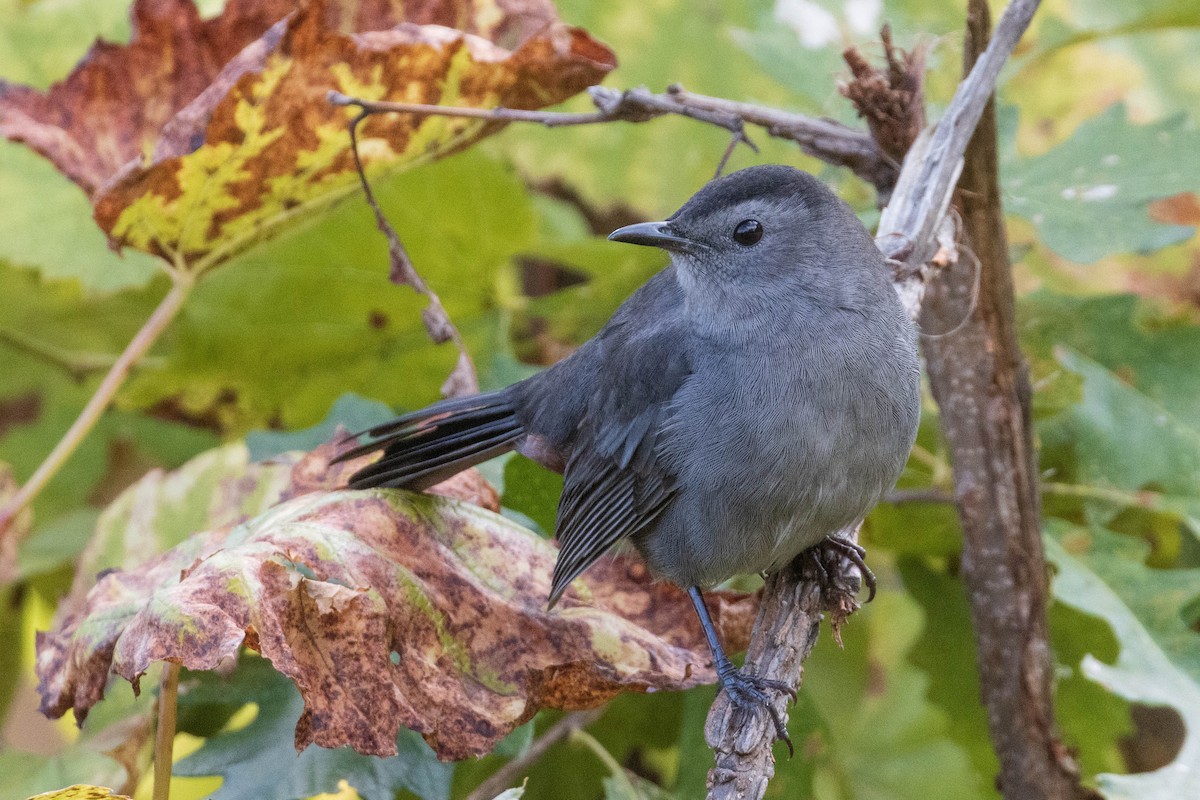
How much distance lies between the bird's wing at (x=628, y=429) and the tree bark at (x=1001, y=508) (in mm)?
552

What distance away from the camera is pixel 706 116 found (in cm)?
229

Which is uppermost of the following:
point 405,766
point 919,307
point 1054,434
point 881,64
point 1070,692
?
point 881,64

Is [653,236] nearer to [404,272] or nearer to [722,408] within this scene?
[722,408]

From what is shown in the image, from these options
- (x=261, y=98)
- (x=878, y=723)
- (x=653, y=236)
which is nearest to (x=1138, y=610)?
(x=878, y=723)

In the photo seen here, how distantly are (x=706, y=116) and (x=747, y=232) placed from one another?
0.36 meters

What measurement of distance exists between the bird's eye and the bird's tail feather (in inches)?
24.2

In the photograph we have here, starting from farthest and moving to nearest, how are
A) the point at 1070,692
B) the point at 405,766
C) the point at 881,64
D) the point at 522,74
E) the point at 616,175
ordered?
the point at 616,175
the point at 881,64
the point at 1070,692
the point at 522,74
the point at 405,766

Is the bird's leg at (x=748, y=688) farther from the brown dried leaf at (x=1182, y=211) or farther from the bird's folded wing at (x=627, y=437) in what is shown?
the brown dried leaf at (x=1182, y=211)

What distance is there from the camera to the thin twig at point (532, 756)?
2.37m

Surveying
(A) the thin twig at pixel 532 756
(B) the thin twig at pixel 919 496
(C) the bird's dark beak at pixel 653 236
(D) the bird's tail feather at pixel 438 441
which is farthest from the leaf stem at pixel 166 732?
(B) the thin twig at pixel 919 496

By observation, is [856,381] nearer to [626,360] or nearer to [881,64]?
[626,360]

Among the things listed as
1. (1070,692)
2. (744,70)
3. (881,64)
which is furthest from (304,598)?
(744,70)

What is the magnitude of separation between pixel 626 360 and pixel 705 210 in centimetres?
36

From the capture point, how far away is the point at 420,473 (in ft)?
7.61
